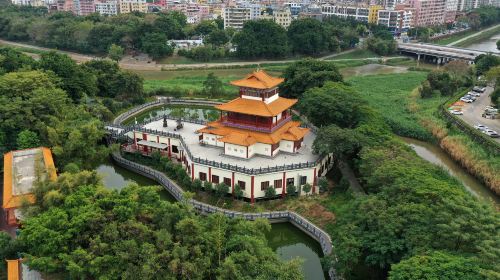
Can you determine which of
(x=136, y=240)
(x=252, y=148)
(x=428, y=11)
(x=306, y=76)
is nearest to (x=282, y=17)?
(x=428, y=11)

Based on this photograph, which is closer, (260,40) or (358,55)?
(260,40)

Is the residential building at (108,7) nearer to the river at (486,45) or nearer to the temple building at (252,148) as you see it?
the river at (486,45)

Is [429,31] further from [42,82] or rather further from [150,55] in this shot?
[42,82]

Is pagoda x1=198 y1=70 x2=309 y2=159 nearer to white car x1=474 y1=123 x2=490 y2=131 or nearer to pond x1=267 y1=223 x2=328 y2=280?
pond x1=267 y1=223 x2=328 y2=280

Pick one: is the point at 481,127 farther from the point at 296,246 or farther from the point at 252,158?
the point at 296,246

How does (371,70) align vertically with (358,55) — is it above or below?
below

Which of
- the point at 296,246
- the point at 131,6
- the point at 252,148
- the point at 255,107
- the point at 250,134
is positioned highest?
the point at 131,6
